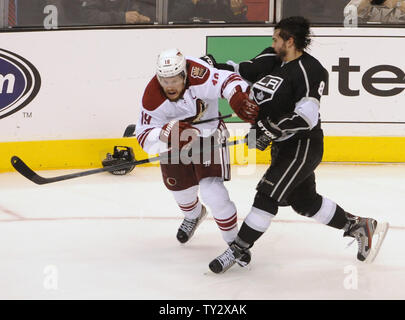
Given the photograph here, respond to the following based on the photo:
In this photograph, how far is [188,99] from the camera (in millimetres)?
3201

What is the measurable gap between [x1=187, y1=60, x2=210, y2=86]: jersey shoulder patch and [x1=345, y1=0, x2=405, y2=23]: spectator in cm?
264

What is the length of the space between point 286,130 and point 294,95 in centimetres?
15

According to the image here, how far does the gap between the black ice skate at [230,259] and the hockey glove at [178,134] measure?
47 cm

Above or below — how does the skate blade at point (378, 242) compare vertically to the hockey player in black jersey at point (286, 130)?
below

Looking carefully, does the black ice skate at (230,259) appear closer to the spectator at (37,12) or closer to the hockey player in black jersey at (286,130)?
the hockey player in black jersey at (286,130)

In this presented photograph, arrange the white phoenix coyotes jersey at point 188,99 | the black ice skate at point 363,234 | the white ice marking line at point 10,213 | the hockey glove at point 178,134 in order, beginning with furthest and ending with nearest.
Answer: the white ice marking line at point 10,213 < the black ice skate at point 363,234 < the white phoenix coyotes jersey at point 188,99 < the hockey glove at point 178,134

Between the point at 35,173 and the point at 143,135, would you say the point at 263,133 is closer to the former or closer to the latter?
the point at 143,135

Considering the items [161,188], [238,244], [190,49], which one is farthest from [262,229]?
[190,49]

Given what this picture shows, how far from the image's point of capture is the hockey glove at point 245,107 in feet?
9.89

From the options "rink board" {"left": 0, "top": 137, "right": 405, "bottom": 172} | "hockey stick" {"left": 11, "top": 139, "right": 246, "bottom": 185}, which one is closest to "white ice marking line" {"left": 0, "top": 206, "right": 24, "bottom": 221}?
"hockey stick" {"left": 11, "top": 139, "right": 246, "bottom": 185}

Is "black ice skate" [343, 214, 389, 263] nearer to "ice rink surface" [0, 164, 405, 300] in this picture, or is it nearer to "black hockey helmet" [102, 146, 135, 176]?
"ice rink surface" [0, 164, 405, 300]

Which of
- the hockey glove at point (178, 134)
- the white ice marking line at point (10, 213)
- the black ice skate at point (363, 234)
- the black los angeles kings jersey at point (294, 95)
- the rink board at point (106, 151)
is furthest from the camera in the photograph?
the rink board at point (106, 151)

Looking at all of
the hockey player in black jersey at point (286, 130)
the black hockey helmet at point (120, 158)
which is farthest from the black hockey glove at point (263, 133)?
the black hockey helmet at point (120, 158)
